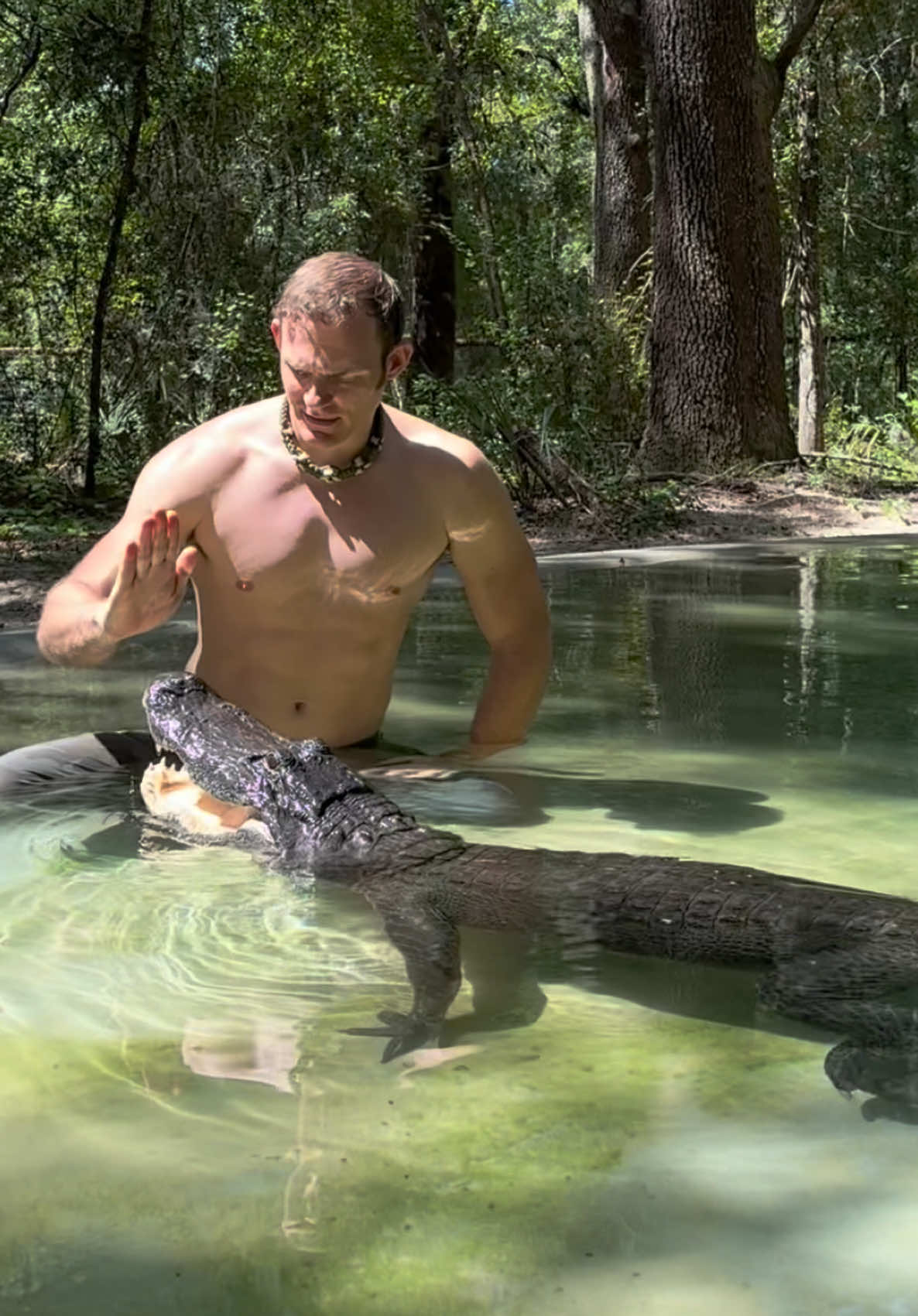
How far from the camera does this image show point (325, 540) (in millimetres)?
3924

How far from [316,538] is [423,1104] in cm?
199

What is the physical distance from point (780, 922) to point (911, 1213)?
977 millimetres

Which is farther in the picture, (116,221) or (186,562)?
(116,221)

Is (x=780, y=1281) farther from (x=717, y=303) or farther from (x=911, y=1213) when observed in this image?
(x=717, y=303)

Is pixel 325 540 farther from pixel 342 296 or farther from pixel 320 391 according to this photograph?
pixel 342 296

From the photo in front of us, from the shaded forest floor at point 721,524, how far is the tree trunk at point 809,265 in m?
8.96

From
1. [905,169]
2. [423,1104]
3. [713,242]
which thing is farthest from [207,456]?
[905,169]

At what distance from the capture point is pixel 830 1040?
97.8 inches

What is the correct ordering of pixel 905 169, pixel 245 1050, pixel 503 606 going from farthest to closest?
pixel 905 169 < pixel 503 606 < pixel 245 1050

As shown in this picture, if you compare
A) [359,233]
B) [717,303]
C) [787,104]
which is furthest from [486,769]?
[787,104]

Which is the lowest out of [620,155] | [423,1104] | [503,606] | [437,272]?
[423,1104]

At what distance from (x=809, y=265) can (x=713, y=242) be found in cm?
931

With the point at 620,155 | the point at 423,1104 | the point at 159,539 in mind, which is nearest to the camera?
the point at 423,1104

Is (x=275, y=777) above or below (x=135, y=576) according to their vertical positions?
below
